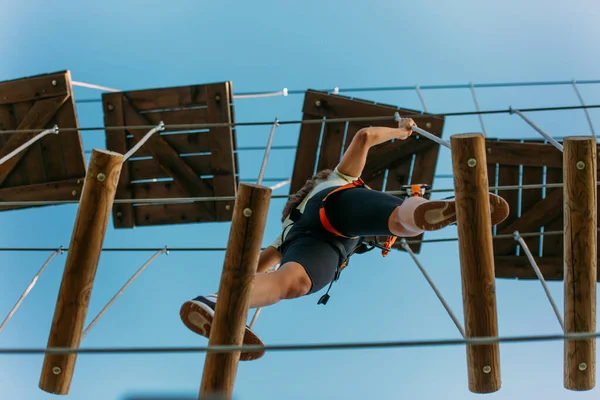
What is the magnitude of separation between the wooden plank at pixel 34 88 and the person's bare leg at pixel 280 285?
367 cm

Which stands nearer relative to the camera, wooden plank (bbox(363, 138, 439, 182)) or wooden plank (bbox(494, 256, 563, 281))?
wooden plank (bbox(363, 138, 439, 182))

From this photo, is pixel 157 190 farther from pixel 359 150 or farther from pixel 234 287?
pixel 234 287

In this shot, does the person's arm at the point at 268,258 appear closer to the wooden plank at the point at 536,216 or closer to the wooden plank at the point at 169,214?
the wooden plank at the point at 169,214

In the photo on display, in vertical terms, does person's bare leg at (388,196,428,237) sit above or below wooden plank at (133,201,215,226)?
below

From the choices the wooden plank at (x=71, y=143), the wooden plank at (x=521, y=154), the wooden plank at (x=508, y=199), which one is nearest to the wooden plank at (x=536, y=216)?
the wooden plank at (x=508, y=199)

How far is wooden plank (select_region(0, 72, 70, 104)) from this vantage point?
234 inches

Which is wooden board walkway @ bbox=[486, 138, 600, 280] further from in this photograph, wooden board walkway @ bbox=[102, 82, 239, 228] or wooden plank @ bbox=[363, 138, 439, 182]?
wooden board walkway @ bbox=[102, 82, 239, 228]

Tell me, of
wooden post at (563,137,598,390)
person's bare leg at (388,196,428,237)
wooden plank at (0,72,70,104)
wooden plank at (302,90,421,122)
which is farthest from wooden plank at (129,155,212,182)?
wooden post at (563,137,598,390)

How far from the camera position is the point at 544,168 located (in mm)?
6027

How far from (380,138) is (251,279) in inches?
56.1

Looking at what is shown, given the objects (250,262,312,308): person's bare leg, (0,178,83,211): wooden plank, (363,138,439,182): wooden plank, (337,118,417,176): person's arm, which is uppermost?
(363,138,439,182): wooden plank

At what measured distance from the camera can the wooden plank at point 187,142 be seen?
20.3 feet

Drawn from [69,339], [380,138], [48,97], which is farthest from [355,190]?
[48,97]

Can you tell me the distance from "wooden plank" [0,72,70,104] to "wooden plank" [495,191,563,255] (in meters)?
3.98
